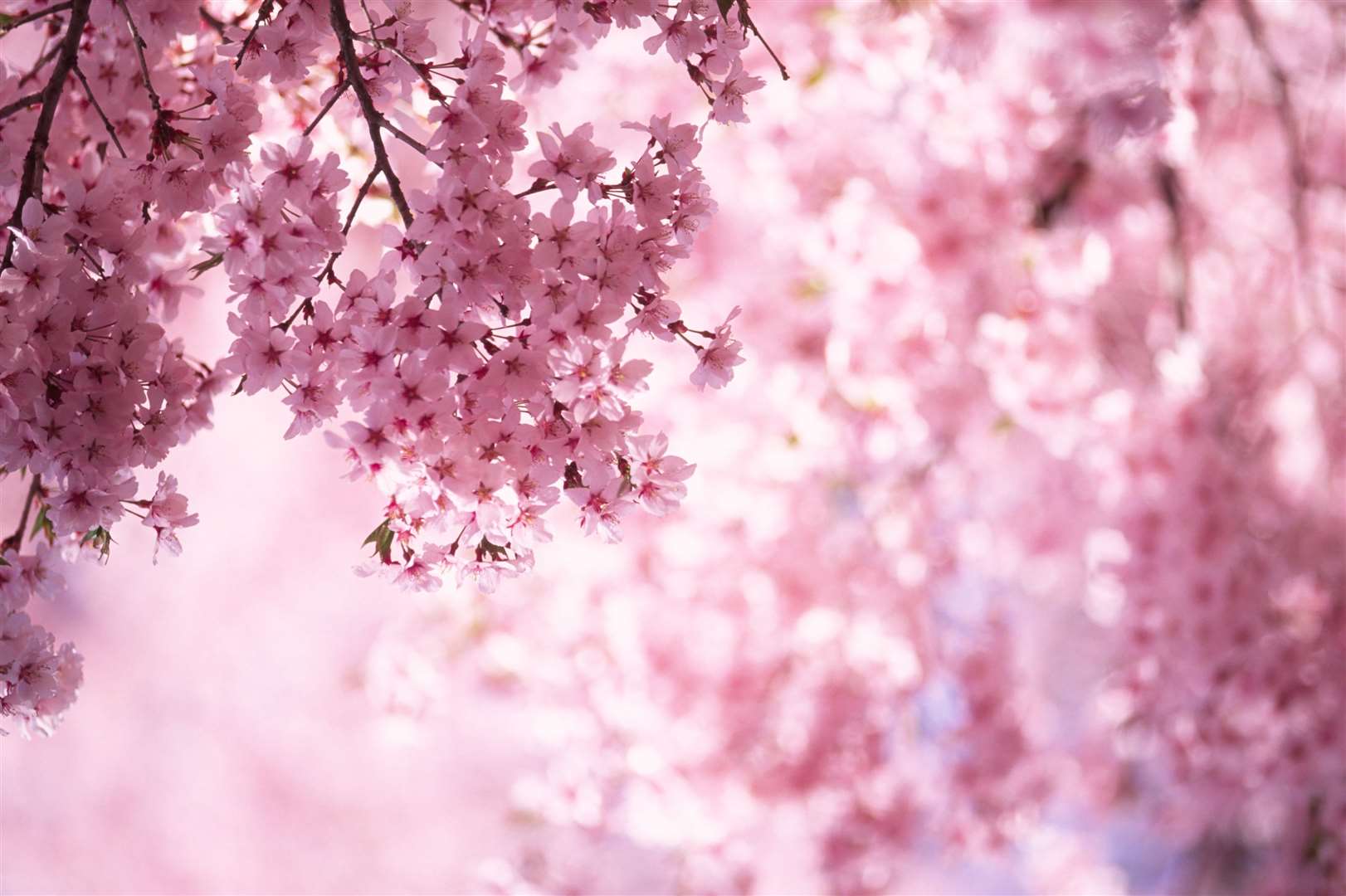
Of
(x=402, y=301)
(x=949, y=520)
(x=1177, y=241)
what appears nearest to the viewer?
(x=402, y=301)

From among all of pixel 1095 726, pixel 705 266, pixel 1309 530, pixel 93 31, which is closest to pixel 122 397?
pixel 93 31

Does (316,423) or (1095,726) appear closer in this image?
(316,423)

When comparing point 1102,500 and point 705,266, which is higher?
point 705,266

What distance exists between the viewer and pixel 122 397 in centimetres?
66

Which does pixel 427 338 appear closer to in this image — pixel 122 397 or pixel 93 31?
pixel 122 397

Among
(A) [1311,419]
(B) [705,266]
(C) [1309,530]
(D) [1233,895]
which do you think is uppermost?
(A) [1311,419]

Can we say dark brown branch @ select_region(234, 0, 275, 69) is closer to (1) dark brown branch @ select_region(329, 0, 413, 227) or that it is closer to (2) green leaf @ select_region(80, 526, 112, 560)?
(1) dark brown branch @ select_region(329, 0, 413, 227)

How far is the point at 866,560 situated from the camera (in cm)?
233

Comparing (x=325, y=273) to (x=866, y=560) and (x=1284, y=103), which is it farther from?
(x=1284, y=103)

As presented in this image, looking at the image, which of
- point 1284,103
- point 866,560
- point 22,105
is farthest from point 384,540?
point 1284,103

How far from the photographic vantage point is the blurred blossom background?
1852 mm

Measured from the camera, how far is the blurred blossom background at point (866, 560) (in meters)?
1.85

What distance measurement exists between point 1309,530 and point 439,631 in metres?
2.31

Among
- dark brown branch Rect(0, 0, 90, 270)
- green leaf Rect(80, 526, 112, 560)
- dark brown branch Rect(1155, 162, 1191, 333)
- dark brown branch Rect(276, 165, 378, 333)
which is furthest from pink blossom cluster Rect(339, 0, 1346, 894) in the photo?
green leaf Rect(80, 526, 112, 560)
